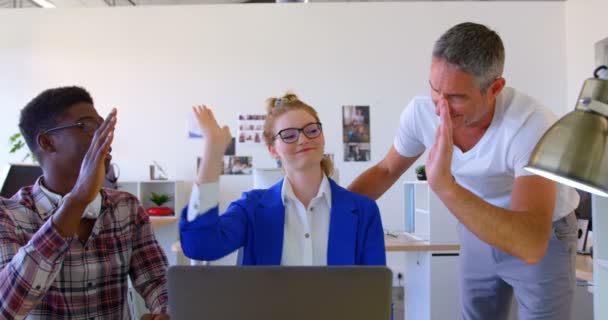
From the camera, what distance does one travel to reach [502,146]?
137 centimetres

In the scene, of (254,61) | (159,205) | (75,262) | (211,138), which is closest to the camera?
(211,138)

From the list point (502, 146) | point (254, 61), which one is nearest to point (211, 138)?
point (502, 146)

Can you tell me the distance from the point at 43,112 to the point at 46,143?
9 centimetres

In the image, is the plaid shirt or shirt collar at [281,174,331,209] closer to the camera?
the plaid shirt

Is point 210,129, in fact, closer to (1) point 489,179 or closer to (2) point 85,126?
(2) point 85,126

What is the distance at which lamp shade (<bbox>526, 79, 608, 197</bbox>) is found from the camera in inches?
27.9

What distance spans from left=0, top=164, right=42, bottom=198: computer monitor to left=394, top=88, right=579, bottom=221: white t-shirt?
1.84 m

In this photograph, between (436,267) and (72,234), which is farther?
(436,267)

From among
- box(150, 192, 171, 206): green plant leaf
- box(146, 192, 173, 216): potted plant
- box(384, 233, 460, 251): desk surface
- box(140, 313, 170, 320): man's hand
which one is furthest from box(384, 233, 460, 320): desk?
box(150, 192, 171, 206): green plant leaf

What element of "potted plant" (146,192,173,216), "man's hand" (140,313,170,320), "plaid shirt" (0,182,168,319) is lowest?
"potted plant" (146,192,173,216)

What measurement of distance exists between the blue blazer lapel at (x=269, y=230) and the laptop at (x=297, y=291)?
53 cm

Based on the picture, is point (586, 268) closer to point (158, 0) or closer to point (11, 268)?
point (11, 268)

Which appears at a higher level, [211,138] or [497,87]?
[497,87]

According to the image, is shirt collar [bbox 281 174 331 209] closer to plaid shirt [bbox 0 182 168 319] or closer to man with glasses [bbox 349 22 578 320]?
man with glasses [bbox 349 22 578 320]
